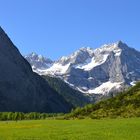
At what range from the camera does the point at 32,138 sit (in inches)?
2434

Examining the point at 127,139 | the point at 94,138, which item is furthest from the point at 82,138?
the point at 127,139

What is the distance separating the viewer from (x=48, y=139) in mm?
59344

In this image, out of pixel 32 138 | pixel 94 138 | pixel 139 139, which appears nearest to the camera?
pixel 139 139

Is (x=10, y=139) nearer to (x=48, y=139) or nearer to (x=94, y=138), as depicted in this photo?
(x=48, y=139)

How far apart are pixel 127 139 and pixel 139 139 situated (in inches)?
65.7

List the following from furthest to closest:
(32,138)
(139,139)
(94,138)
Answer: (32,138), (94,138), (139,139)

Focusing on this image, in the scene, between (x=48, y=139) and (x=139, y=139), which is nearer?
(x=139, y=139)

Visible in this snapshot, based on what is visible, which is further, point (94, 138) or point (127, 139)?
point (94, 138)

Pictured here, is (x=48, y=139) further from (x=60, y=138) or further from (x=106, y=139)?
(x=106, y=139)

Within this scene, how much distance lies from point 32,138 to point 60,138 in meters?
4.36

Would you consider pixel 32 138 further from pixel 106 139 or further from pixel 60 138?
pixel 106 139

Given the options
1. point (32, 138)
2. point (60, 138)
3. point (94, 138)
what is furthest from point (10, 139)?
point (94, 138)

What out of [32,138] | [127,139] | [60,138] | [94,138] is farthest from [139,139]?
[32,138]

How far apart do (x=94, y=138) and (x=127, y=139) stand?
5696 millimetres
